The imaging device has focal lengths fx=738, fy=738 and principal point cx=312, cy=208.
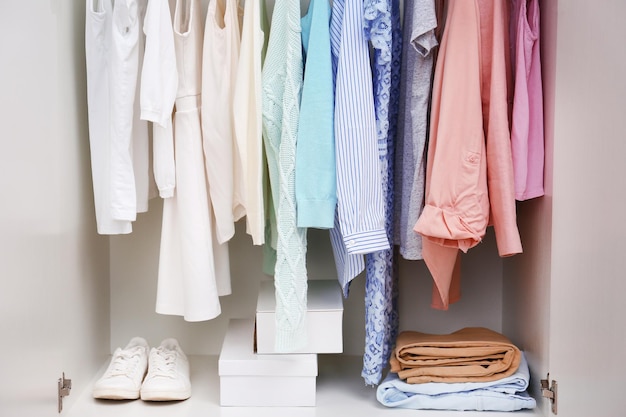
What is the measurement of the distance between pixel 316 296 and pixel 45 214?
0.71 meters

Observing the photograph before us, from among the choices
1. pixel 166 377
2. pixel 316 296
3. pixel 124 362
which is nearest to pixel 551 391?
pixel 316 296

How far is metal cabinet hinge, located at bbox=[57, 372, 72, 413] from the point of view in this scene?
1.65 meters

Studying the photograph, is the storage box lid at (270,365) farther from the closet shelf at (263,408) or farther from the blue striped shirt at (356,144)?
the blue striped shirt at (356,144)

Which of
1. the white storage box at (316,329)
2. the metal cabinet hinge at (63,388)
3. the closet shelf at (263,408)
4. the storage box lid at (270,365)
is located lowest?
the closet shelf at (263,408)

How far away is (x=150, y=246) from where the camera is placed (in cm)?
220

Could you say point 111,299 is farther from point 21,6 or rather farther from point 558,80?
point 558,80

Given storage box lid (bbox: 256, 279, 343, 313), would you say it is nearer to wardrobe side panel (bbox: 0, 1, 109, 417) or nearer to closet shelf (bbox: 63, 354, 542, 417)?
closet shelf (bbox: 63, 354, 542, 417)

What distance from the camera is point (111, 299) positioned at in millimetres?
2199

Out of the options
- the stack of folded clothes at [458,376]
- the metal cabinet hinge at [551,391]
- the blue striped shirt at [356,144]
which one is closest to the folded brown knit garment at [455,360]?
the stack of folded clothes at [458,376]

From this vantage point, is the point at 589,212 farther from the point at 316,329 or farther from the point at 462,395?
the point at 316,329

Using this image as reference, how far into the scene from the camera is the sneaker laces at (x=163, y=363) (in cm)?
185

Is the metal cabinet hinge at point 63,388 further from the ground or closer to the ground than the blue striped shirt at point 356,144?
closer to the ground

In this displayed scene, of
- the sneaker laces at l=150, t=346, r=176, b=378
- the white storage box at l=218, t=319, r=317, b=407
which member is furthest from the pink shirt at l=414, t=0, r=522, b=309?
the sneaker laces at l=150, t=346, r=176, b=378

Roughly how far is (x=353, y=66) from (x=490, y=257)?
0.81 meters
